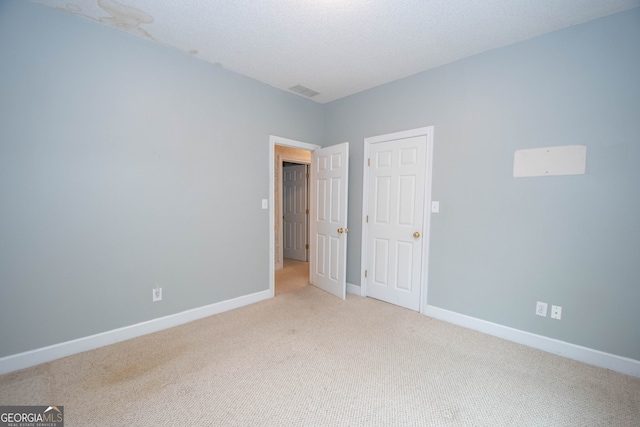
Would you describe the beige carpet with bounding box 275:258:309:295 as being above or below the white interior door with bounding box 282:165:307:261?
below

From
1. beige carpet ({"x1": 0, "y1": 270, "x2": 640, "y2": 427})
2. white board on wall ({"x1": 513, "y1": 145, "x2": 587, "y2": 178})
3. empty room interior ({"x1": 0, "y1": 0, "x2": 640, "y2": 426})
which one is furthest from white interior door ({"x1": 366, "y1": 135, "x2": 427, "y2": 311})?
white board on wall ({"x1": 513, "y1": 145, "x2": 587, "y2": 178})

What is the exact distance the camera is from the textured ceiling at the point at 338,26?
1844 mm

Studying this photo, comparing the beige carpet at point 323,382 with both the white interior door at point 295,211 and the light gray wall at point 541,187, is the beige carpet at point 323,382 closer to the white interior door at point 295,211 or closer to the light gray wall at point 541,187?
the light gray wall at point 541,187

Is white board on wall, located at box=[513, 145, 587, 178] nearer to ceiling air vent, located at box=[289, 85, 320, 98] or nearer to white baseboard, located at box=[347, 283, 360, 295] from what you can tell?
white baseboard, located at box=[347, 283, 360, 295]

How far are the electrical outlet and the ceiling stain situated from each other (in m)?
3.94

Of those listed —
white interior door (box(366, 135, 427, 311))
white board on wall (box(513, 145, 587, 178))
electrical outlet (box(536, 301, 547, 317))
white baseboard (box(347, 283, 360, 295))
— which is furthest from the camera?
white baseboard (box(347, 283, 360, 295))

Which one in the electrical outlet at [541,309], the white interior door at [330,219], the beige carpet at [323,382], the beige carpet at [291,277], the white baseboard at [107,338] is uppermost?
the white interior door at [330,219]

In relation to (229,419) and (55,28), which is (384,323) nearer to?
(229,419)

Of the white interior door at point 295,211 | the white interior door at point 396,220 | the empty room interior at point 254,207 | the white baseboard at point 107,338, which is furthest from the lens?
the white interior door at point 295,211

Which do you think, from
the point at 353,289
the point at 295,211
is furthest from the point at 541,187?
the point at 295,211

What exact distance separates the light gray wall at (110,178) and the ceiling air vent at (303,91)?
0.51 metres

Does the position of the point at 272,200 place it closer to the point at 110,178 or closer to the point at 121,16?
the point at 110,178

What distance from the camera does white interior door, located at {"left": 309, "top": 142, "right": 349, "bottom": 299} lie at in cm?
331

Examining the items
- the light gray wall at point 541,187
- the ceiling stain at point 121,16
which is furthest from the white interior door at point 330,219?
the ceiling stain at point 121,16
